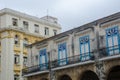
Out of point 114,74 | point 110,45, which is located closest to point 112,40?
point 110,45

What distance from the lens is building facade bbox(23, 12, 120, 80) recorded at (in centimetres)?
2991

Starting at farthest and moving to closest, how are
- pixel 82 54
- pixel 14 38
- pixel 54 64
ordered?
pixel 14 38
pixel 54 64
pixel 82 54

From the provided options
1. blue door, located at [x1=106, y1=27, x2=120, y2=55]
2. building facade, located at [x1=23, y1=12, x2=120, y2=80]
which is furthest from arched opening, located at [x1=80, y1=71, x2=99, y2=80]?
blue door, located at [x1=106, y1=27, x2=120, y2=55]

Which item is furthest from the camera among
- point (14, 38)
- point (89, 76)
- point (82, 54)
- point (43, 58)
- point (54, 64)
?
point (14, 38)

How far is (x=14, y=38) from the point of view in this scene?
48562mm

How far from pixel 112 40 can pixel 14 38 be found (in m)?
22.0

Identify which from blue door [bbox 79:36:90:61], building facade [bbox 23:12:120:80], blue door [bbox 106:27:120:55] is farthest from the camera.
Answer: blue door [bbox 79:36:90:61]

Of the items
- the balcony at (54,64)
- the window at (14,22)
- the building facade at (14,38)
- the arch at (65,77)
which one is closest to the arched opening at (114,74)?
the balcony at (54,64)

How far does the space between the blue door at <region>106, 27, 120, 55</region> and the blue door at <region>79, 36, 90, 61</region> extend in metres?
2.61

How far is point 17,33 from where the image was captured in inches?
1925

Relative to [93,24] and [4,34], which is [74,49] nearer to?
[93,24]

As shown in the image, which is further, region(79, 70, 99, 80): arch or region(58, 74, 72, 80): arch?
region(58, 74, 72, 80): arch

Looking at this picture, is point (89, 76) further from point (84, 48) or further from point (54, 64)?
point (54, 64)

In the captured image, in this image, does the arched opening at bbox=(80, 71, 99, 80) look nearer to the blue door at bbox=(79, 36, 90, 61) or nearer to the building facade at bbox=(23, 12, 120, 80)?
the building facade at bbox=(23, 12, 120, 80)
